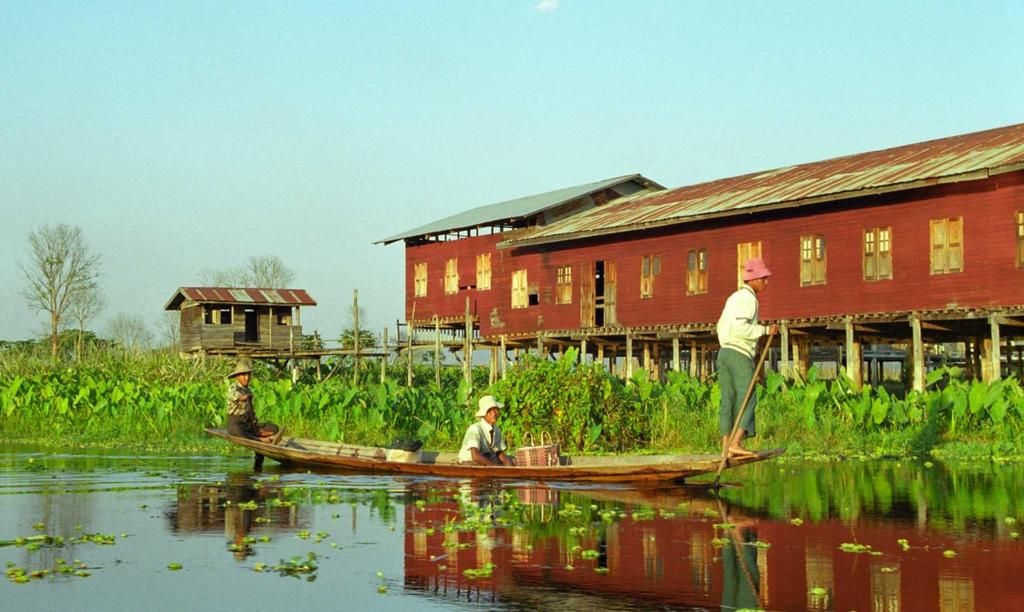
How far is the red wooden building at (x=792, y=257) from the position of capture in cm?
2569

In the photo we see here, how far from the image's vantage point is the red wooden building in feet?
84.3

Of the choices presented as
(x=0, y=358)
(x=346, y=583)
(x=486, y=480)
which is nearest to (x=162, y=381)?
(x=0, y=358)

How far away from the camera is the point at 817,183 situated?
29297 mm

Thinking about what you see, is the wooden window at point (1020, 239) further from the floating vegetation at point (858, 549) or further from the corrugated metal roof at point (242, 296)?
the corrugated metal roof at point (242, 296)

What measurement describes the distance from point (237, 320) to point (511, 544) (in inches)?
1774

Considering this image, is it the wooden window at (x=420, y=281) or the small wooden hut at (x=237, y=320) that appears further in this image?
the small wooden hut at (x=237, y=320)

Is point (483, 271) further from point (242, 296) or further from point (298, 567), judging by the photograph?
point (298, 567)

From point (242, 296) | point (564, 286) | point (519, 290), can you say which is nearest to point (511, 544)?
point (564, 286)

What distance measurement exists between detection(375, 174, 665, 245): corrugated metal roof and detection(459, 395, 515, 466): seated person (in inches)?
1002

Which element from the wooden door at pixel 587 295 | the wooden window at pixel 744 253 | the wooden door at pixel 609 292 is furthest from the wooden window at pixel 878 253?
the wooden door at pixel 587 295

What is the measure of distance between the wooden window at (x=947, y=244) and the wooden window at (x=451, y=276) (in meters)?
19.9

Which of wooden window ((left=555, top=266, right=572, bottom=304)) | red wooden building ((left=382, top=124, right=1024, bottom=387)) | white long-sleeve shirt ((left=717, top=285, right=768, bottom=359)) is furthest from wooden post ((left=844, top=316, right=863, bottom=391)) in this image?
white long-sleeve shirt ((left=717, top=285, right=768, bottom=359))

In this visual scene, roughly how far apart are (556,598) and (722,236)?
2499cm

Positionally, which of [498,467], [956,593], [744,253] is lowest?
[956,593]
